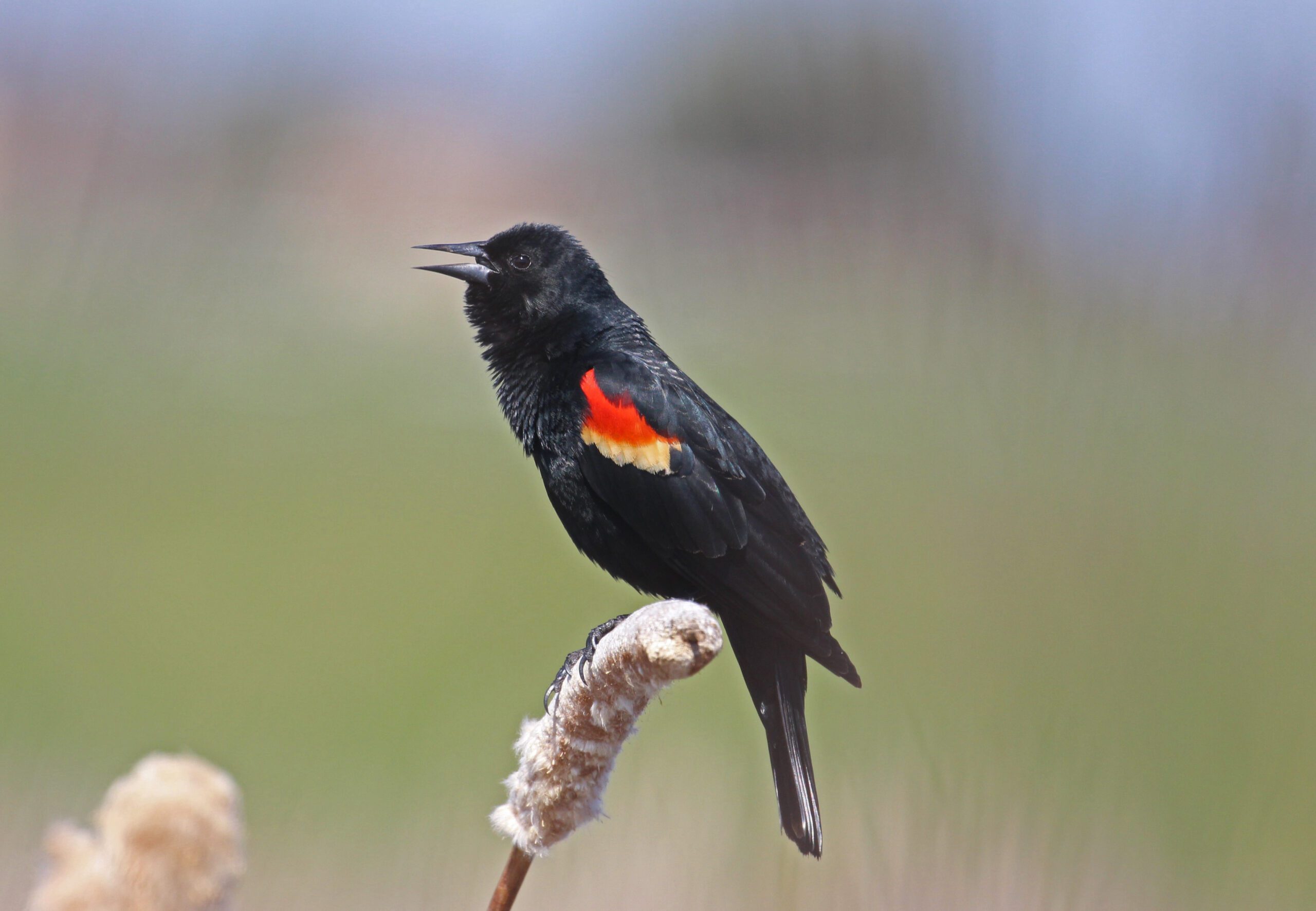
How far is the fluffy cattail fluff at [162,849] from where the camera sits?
2.10ft

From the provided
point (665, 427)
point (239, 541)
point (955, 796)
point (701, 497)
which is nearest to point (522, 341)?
point (665, 427)

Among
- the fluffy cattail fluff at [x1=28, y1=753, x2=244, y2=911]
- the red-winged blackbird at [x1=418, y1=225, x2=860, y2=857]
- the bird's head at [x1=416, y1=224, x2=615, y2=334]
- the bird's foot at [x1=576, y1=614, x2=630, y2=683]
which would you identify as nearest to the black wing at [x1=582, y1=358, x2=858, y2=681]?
the red-winged blackbird at [x1=418, y1=225, x2=860, y2=857]

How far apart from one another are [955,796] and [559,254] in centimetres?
300

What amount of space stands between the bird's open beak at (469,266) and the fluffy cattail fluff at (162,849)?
1.19m

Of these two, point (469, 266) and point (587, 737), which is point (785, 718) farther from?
point (469, 266)

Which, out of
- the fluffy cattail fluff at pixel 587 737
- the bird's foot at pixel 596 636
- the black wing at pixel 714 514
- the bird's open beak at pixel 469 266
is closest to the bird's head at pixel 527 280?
the bird's open beak at pixel 469 266

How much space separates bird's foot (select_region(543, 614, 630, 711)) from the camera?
1.45 m

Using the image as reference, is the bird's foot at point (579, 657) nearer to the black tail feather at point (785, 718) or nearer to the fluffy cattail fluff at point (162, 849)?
the black tail feather at point (785, 718)

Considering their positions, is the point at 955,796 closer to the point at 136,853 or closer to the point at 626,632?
the point at 626,632

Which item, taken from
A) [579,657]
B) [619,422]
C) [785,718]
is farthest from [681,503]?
[785,718]

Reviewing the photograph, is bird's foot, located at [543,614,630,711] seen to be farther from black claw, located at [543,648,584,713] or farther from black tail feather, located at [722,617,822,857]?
black tail feather, located at [722,617,822,857]

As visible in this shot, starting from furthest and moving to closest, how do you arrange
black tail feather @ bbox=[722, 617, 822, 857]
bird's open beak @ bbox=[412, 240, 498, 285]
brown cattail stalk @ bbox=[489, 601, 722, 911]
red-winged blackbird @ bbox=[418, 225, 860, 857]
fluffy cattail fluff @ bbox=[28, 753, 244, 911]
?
bird's open beak @ bbox=[412, 240, 498, 285] < red-winged blackbird @ bbox=[418, 225, 860, 857] < black tail feather @ bbox=[722, 617, 822, 857] < brown cattail stalk @ bbox=[489, 601, 722, 911] < fluffy cattail fluff @ bbox=[28, 753, 244, 911]

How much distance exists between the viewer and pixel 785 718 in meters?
1.55

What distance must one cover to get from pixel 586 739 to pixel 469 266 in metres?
1.17
